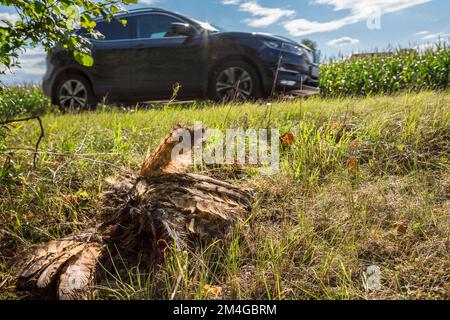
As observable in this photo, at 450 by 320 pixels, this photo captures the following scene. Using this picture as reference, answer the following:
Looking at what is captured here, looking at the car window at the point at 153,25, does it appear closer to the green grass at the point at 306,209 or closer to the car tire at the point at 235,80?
the car tire at the point at 235,80

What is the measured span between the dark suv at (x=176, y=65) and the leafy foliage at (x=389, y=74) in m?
3.91

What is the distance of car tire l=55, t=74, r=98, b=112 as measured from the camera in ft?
27.1

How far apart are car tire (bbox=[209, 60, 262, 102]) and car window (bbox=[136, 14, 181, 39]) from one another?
1.30 metres

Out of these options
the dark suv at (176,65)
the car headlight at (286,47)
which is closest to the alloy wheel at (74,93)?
the dark suv at (176,65)

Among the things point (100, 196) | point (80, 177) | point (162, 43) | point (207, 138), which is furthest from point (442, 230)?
Result: point (162, 43)

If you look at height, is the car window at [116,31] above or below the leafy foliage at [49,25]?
above

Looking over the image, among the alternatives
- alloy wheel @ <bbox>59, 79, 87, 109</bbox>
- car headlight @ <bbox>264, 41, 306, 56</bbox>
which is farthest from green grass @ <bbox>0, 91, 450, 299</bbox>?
alloy wheel @ <bbox>59, 79, 87, 109</bbox>

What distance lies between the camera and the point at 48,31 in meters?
2.53

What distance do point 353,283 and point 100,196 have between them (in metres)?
1.60

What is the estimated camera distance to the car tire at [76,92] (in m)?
8.27

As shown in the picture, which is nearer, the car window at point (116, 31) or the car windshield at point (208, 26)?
the car windshield at point (208, 26)

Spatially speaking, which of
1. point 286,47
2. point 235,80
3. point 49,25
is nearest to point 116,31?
point 235,80

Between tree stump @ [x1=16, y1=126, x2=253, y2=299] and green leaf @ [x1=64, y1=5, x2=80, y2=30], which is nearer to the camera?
tree stump @ [x1=16, y1=126, x2=253, y2=299]

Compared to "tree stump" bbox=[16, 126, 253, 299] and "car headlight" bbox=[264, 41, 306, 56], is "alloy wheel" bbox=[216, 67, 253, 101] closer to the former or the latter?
"car headlight" bbox=[264, 41, 306, 56]
